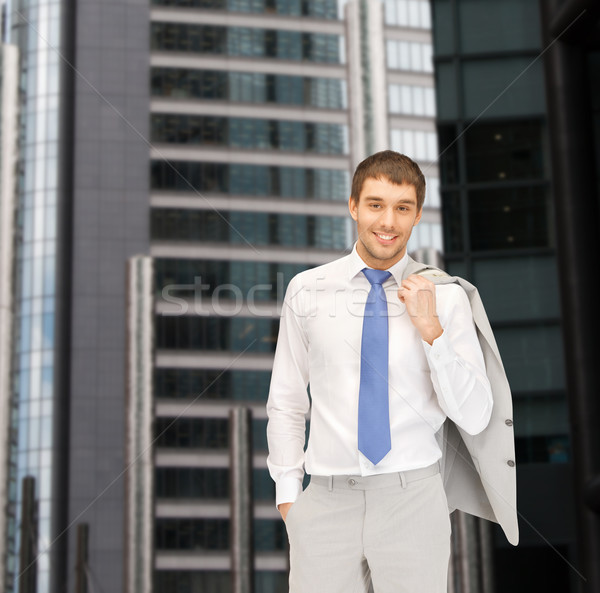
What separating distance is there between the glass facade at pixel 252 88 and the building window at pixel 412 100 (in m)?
23.1

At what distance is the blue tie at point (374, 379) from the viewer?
114 inches

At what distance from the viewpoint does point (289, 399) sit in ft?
10.4

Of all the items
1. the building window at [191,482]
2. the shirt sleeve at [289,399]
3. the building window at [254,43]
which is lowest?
the building window at [191,482]

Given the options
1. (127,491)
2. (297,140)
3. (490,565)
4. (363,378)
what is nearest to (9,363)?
(127,491)

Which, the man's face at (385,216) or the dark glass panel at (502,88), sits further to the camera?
the dark glass panel at (502,88)

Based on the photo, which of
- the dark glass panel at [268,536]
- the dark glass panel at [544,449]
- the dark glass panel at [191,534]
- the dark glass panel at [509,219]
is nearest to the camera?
the dark glass panel at [544,449]

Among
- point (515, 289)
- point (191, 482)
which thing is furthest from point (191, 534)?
point (515, 289)

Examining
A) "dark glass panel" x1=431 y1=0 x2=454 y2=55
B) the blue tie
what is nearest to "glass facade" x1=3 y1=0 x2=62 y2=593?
"dark glass panel" x1=431 y1=0 x2=454 y2=55

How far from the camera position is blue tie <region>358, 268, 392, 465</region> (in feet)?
9.48

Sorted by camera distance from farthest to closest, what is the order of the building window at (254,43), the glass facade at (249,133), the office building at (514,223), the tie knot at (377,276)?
the glass facade at (249,133) → the building window at (254,43) → the office building at (514,223) → the tie knot at (377,276)

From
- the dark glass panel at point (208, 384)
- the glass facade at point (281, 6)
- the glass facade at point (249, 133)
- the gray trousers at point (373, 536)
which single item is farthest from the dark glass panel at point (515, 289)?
the dark glass panel at point (208, 384)

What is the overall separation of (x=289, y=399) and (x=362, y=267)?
458 mm

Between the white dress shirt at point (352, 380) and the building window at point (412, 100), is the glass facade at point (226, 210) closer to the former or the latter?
the building window at point (412, 100)

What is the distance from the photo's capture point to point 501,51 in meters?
19.0
